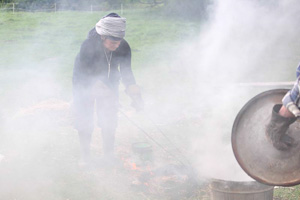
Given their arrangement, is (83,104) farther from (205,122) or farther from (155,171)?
(205,122)

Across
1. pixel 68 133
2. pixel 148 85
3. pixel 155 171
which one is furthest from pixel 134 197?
pixel 148 85

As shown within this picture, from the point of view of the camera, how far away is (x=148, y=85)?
10203 millimetres

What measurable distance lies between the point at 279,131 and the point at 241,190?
1186mm

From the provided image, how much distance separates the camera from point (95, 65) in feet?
17.7

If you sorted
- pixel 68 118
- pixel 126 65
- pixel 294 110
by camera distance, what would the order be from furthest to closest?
1. pixel 68 118
2. pixel 126 65
3. pixel 294 110

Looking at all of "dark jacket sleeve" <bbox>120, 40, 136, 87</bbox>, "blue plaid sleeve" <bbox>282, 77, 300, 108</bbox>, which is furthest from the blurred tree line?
"blue plaid sleeve" <bbox>282, 77, 300, 108</bbox>

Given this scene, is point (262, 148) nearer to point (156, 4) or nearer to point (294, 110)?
point (294, 110)

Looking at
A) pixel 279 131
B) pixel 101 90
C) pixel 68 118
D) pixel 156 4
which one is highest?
pixel 279 131

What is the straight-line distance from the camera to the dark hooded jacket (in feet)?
17.3

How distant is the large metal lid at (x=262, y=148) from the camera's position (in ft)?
10.3

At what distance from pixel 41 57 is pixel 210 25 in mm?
6023

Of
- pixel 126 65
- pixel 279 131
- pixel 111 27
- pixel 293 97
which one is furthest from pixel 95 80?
pixel 293 97

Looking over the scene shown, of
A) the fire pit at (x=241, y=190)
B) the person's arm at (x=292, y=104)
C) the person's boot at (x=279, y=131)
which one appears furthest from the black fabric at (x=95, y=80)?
the person's arm at (x=292, y=104)

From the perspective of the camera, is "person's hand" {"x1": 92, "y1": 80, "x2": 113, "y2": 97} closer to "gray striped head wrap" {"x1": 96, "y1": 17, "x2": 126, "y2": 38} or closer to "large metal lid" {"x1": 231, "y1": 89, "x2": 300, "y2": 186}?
"gray striped head wrap" {"x1": 96, "y1": 17, "x2": 126, "y2": 38}
